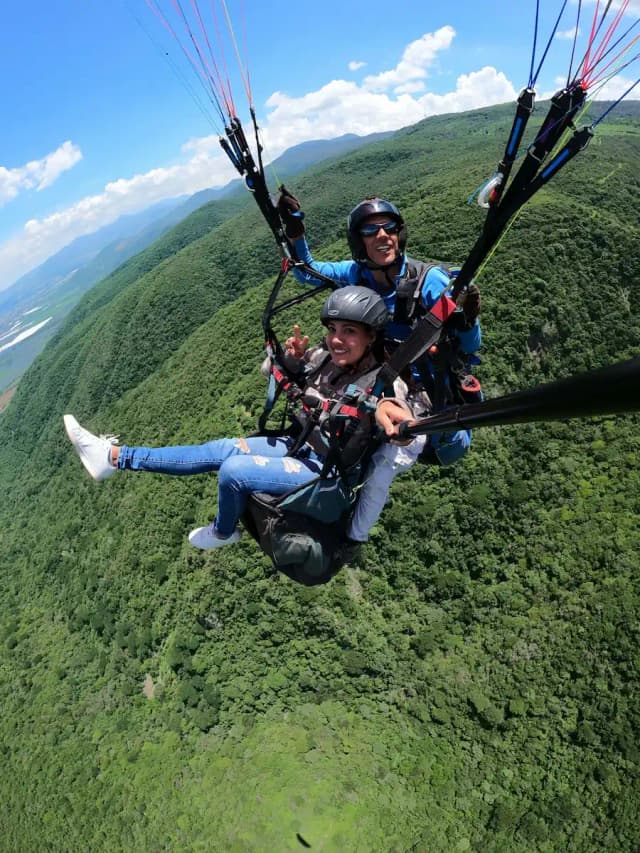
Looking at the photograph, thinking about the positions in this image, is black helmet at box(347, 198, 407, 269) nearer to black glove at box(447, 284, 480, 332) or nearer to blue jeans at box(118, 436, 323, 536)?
black glove at box(447, 284, 480, 332)

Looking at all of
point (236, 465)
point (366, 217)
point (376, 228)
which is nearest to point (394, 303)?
point (376, 228)

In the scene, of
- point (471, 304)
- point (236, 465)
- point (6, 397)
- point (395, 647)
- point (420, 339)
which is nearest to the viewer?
point (420, 339)

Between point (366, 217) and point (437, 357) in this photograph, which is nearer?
Answer: point (437, 357)

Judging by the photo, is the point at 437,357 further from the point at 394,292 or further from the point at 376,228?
the point at 376,228

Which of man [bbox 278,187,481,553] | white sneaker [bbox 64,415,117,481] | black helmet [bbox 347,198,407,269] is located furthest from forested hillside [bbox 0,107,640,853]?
white sneaker [bbox 64,415,117,481]

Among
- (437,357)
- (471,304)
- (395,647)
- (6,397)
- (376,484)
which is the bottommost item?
(6,397)

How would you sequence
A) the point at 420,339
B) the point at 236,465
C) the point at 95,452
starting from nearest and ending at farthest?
1. the point at 420,339
2. the point at 236,465
3. the point at 95,452

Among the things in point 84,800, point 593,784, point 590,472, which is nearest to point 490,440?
point 590,472

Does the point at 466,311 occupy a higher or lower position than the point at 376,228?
lower
